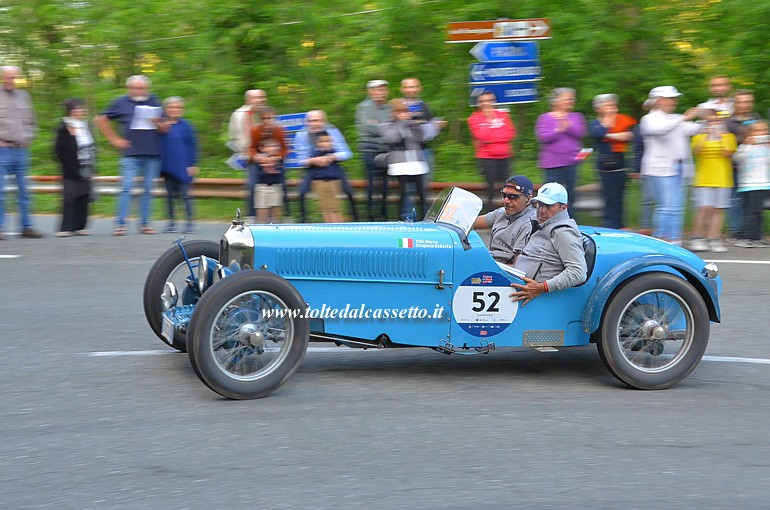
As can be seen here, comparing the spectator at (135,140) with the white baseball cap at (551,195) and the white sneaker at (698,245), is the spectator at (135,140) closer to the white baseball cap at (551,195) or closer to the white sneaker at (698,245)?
the white sneaker at (698,245)

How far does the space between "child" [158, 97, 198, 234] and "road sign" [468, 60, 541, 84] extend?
3.71m

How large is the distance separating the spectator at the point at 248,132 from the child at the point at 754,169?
18.6 ft

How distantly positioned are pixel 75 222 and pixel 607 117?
648 centimetres

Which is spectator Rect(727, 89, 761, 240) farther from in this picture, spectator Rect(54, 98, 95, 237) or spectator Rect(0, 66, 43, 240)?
spectator Rect(0, 66, 43, 240)

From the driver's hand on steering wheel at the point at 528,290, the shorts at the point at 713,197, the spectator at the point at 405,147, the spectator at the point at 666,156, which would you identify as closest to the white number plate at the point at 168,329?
the driver's hand on steering wheel at the point at 528,290

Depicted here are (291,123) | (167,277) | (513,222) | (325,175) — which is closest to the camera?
(167,277)

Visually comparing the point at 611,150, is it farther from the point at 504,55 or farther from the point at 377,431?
the point at 377,431

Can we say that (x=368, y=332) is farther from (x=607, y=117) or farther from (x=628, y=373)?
(x=607, y=117)

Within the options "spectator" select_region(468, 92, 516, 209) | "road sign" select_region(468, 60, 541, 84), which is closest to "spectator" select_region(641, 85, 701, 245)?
"spectator" select_region(468, 92, 516, 209)

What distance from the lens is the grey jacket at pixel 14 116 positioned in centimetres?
1231

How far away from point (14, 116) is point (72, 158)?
810mm

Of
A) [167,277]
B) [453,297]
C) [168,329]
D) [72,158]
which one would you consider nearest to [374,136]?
[72,158]

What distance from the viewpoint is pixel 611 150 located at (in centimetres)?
1238

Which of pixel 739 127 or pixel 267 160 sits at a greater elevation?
pixel 739 127
